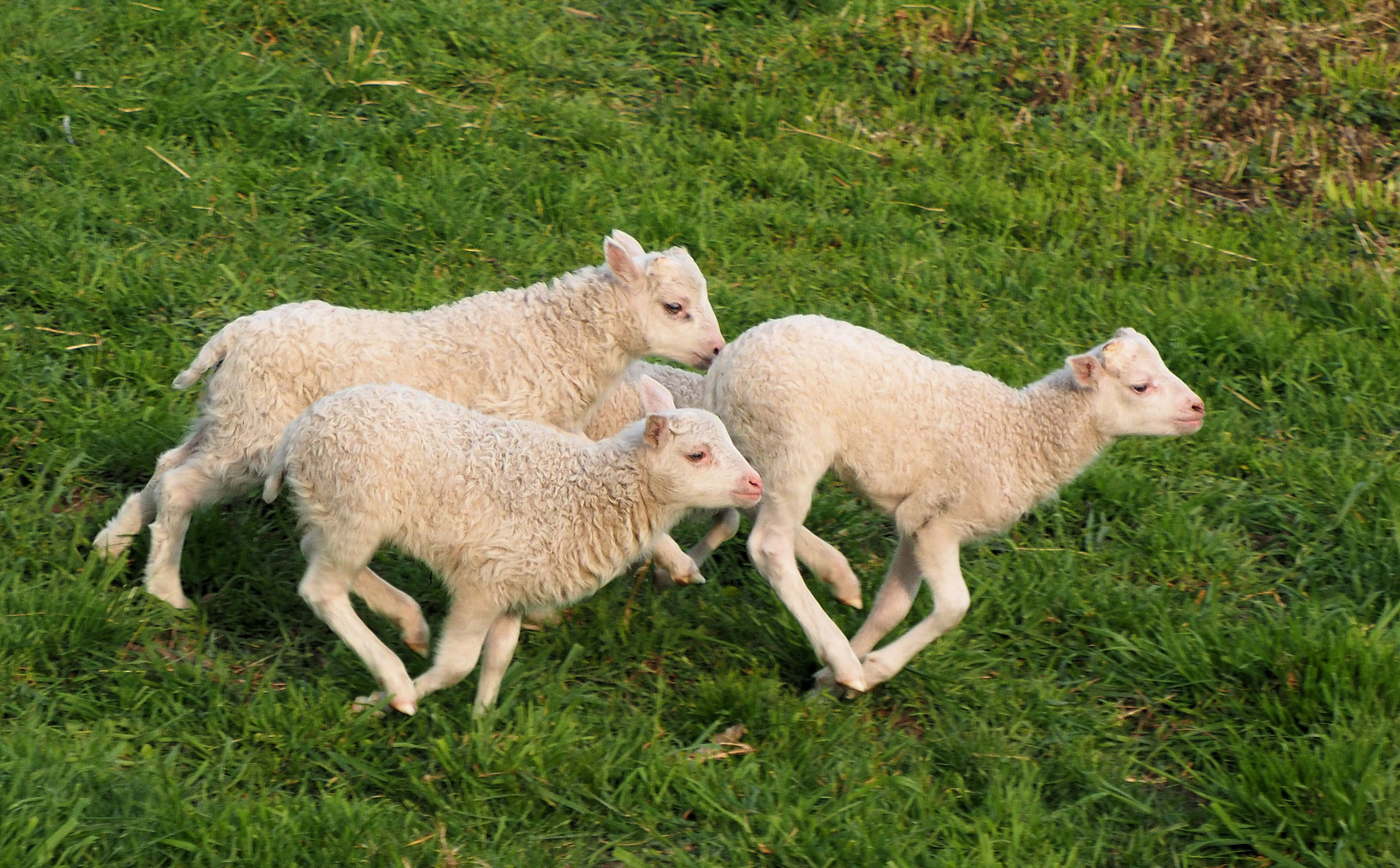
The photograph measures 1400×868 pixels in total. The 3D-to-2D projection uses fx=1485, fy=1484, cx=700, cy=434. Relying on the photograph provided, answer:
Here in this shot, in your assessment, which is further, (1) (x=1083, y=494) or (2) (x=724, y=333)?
(2) (x=724, y=333)

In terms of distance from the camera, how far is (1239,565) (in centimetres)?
535

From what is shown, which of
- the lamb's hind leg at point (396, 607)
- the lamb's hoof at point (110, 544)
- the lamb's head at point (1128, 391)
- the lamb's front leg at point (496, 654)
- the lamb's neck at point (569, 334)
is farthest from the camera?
the lamb's neck at point (569, 334)

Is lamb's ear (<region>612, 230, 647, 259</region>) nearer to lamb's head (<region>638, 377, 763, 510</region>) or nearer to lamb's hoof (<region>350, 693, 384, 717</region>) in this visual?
lamb's head (<region>638, 377, 763, 510</region>)

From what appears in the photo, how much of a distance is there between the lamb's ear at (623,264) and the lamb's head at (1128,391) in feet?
4.98

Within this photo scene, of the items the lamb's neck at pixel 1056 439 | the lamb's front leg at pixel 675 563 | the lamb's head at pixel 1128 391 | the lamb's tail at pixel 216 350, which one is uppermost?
the lamb's tail at pixel 216 350

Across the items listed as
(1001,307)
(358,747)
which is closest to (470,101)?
(1001,307)

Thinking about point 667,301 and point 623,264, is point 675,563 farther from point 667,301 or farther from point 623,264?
point 623,264

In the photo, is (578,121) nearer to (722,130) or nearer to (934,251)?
(722,130)

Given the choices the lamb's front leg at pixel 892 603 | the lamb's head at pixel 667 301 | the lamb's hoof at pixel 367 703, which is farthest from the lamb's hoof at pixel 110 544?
the lamb's front leg at pixel 892 603

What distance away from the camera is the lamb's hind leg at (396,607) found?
452 centimetres

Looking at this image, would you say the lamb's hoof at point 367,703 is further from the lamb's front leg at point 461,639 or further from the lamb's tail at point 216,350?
the lamb's tail at point 216,350

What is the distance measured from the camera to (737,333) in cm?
645

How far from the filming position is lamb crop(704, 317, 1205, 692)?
4.71 meters

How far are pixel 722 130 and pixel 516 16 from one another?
1445mm
